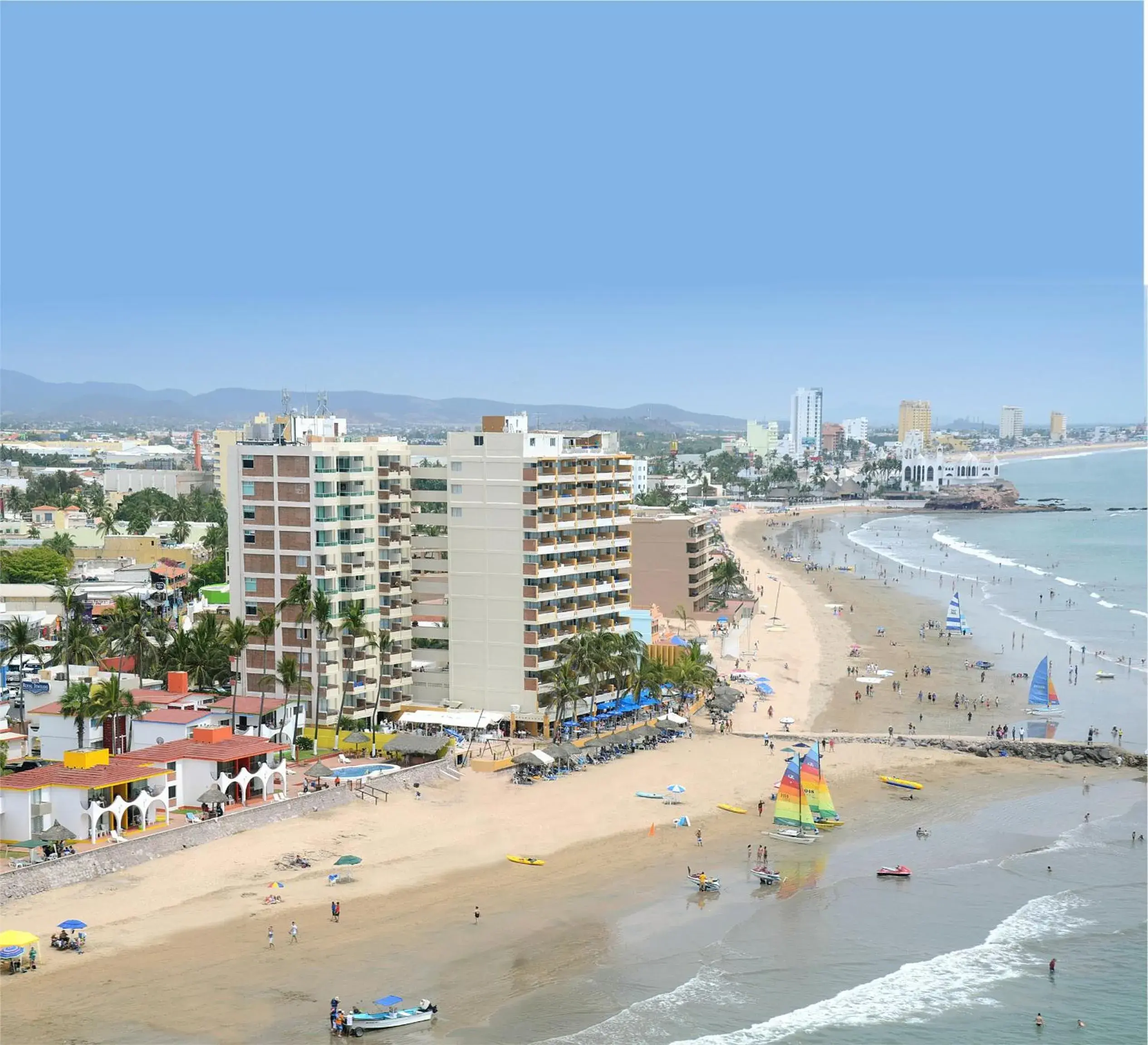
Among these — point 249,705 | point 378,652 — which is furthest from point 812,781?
point 249,705

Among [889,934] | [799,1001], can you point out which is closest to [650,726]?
[889,934]

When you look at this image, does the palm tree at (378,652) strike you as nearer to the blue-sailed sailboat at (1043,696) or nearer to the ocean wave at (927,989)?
the ocean wave at (927,989)

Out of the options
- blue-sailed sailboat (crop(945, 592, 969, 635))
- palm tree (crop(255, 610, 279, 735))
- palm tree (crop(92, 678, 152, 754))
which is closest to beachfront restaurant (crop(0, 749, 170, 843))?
palm tree (crop(92, 678, 152, 754))

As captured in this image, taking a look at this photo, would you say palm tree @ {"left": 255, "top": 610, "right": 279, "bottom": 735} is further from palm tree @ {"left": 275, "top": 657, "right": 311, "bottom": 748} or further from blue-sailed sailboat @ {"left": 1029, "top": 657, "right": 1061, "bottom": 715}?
blue-sailed sailboat @ {"left": 1029, "top": 657, "right": 1061, "bottom": 715}

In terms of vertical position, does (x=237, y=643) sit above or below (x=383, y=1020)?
above

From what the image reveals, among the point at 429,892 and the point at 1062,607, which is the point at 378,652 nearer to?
the point at 429,892

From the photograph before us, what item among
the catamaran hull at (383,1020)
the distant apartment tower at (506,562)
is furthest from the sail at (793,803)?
the catamaran hull at (383,1020)
